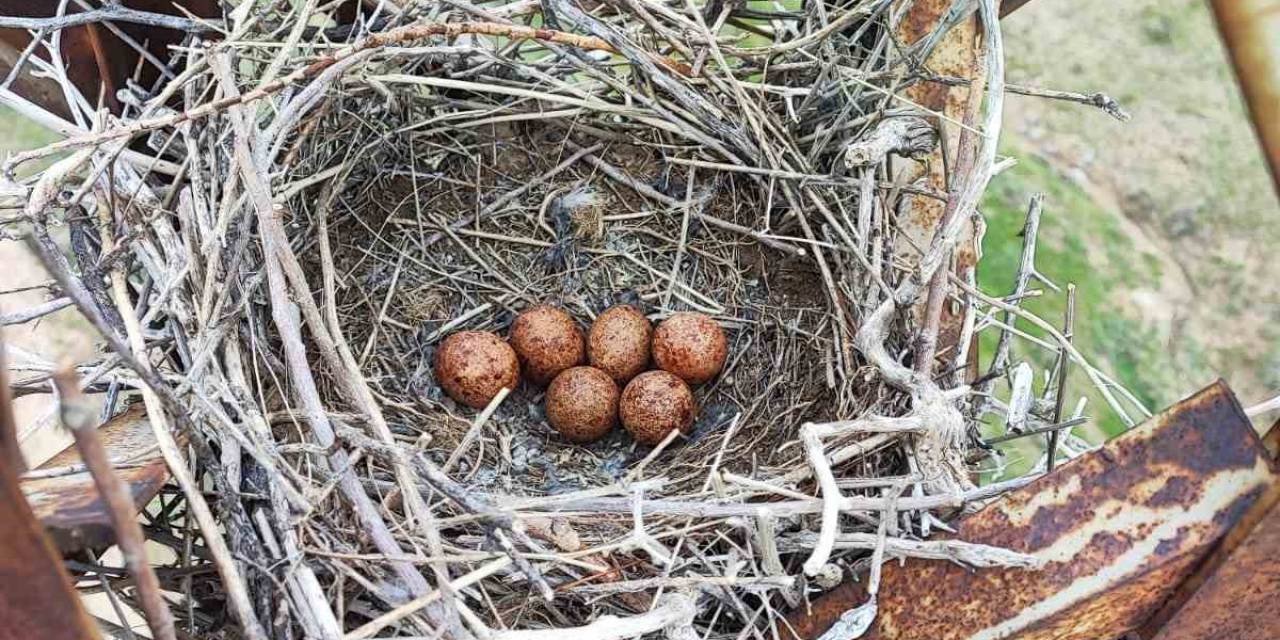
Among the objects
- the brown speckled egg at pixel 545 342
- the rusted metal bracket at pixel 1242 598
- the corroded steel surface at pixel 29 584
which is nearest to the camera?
the corroded steel surface at pixel 29 584

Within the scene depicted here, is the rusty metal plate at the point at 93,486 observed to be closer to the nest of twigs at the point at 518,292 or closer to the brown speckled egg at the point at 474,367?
the nest of twigs at the point at 518,292

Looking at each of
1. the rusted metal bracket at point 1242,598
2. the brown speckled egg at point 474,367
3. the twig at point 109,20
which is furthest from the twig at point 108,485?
the brown speckled egg at point 474,367

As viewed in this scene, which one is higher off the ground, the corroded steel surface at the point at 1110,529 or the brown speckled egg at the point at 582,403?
the corroded steel surface at the point at 1110,529

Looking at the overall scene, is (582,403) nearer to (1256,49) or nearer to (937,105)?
(937,105)

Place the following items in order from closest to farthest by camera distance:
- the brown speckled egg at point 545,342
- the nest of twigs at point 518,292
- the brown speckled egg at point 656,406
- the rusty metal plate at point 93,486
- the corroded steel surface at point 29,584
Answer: the corroded steel surface at point 29,584 → the rusty metal plate at point 93,486 → the nest of twigs at point 518,292 → the brown speckled egg at point 656,406 → the brown speckled egg at point 545,342

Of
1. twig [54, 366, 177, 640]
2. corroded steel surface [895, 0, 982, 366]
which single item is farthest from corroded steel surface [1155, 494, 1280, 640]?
twig [54, 366, 177, 640]

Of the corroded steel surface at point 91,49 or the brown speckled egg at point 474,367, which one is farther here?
the brown speckled egg at point 474,367
